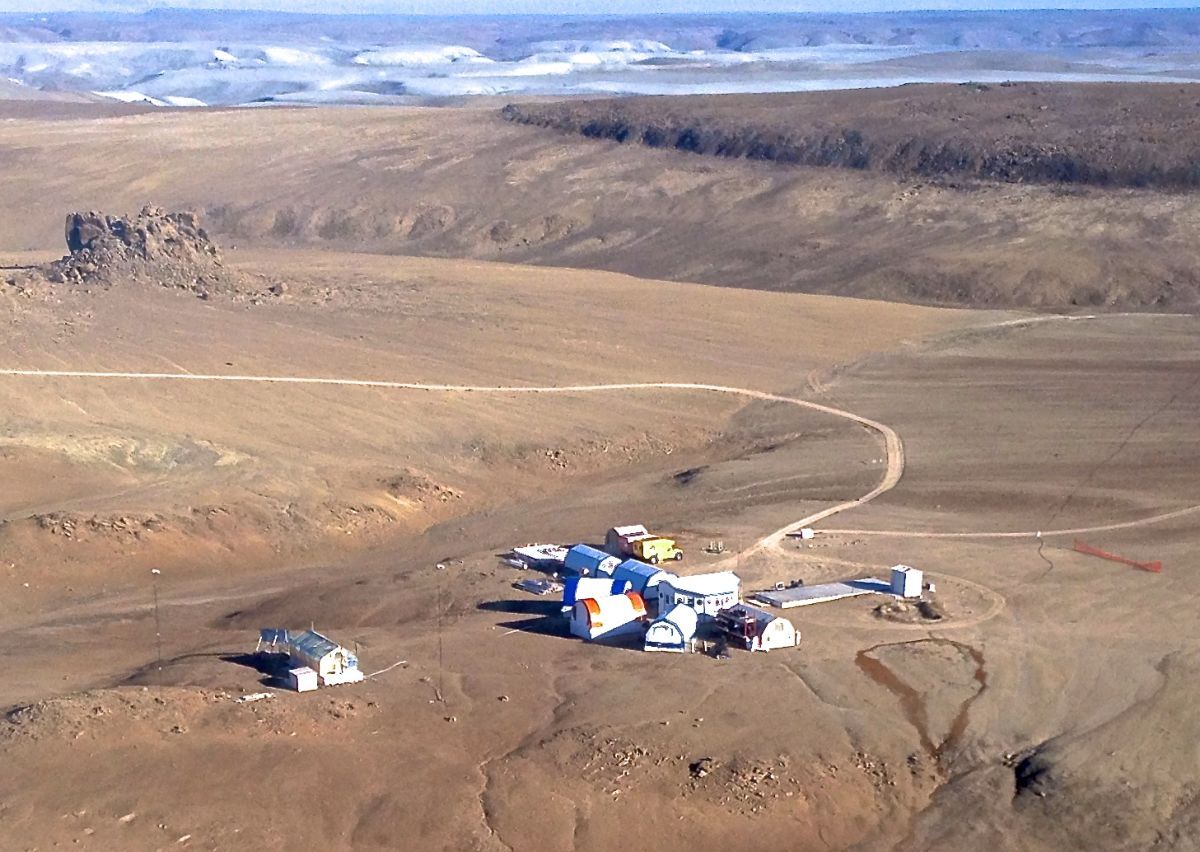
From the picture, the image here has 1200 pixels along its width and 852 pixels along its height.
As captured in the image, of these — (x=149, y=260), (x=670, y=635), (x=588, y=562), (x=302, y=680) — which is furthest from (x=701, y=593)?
(x=149, y=260)

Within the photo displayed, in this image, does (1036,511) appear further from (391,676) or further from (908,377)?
(391,676)

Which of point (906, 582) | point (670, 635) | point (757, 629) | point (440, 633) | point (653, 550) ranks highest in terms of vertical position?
point (757, 629)

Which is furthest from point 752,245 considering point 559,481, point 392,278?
point 559,481

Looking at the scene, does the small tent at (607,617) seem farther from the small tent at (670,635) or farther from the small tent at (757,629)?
the small tent at (757,629)

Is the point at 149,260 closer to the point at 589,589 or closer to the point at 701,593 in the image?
the point at 589,589

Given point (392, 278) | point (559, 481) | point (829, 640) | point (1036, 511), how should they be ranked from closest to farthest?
point (829, 640) < point (1036, 511) < point (559, 481) < point (392, 278)

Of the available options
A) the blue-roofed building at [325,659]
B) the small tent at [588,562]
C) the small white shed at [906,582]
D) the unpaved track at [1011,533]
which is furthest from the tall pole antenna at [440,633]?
the small white shed at [906,582]

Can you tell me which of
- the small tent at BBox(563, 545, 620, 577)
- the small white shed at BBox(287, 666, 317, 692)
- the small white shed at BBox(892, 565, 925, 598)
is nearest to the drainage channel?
the small white shed at BBox(892, 565, 925, 598)
